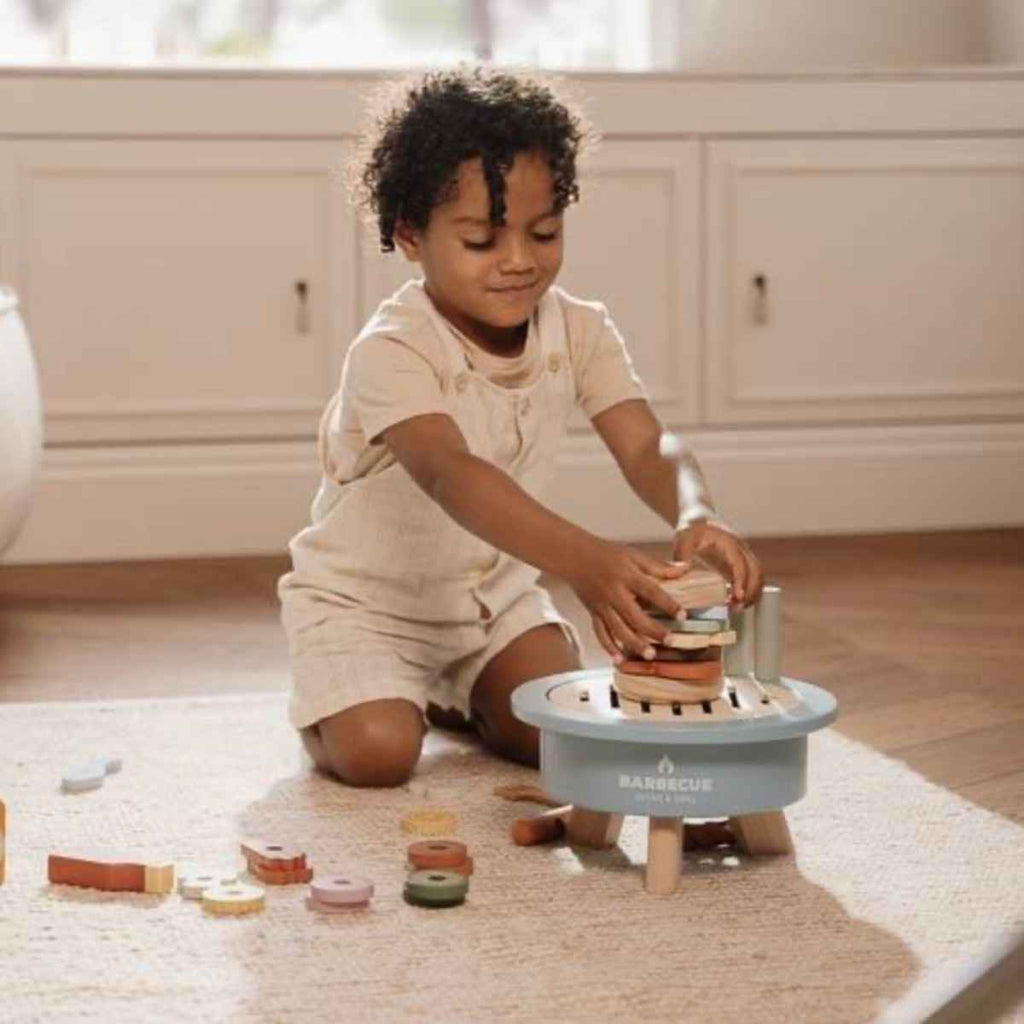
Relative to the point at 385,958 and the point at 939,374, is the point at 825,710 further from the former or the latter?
the point at 939,374

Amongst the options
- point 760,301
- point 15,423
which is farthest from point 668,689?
point 760,301

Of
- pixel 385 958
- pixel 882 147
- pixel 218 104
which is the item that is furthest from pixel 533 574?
pixel 882 147

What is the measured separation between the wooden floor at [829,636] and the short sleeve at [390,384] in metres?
0.52

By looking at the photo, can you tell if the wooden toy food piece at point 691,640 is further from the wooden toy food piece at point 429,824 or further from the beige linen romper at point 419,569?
the beige linen romper at point 419,569

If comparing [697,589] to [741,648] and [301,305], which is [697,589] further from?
[301,305]

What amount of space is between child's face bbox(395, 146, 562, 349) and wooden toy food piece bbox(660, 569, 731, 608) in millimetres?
346

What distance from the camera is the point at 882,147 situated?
3303 millimetres

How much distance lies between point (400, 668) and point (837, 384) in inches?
61.2

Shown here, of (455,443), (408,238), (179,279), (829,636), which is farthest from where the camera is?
(179,279)

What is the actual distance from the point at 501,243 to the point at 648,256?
150cm

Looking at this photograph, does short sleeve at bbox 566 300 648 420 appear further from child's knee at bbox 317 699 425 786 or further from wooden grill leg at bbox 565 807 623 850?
wooden grill leg at bbox 565 807 623 850

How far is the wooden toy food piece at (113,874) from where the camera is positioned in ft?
5.01

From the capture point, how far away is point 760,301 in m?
3.30

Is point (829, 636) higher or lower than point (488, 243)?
lower
